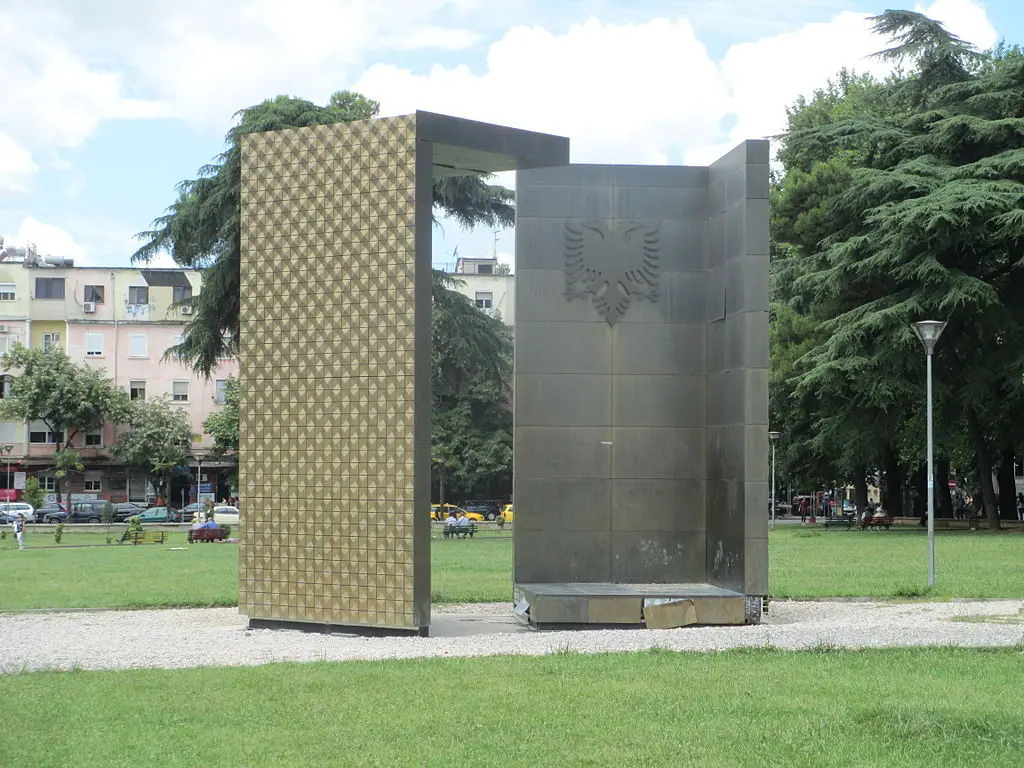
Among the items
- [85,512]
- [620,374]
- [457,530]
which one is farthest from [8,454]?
[620,374]

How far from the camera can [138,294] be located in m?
73.5

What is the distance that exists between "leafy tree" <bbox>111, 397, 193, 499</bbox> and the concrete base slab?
56.2 metres

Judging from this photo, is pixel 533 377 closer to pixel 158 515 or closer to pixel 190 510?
pixel 158 515

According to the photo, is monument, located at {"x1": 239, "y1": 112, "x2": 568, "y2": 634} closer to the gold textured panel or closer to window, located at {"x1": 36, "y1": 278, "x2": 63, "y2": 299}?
the gold textured panel

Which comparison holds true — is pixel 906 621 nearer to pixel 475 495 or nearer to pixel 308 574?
pixel 308 574

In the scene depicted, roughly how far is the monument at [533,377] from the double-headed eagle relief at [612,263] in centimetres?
3

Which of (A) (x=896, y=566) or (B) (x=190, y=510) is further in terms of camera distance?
(B) (x=190, y=510)

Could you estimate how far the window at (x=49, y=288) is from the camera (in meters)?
72.9

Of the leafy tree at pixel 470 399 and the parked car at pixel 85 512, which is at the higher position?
the leafy tree at pixel 470 399

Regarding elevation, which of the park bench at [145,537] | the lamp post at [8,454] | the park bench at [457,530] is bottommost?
the park bench at [145,537]

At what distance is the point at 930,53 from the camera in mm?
43250

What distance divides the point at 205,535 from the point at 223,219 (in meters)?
12.9

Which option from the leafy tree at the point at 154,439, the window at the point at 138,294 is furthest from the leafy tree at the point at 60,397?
the window at the point at 138,294

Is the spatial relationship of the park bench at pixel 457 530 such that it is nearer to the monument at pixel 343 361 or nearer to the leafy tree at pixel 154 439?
the leafy tree at pixel 154 439
